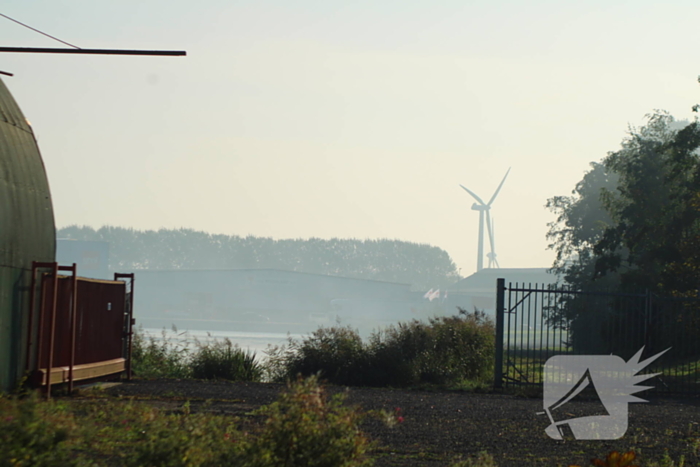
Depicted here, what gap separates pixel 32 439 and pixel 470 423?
7382 millimetres

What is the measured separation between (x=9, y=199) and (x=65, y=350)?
3129 mm

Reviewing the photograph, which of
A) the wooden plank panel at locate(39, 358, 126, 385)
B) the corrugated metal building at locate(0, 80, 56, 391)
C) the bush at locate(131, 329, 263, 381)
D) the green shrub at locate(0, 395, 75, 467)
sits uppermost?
the corrugated metal building at locate(0, 80, 56, 391)

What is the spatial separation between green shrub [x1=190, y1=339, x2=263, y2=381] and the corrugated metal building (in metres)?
6.25

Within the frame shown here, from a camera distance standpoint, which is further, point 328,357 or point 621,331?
point 621,331

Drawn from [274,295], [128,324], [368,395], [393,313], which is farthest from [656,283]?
[274,295]

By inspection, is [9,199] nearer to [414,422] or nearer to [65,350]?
[65,350]

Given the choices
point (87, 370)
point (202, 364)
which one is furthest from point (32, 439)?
point (202, 364)

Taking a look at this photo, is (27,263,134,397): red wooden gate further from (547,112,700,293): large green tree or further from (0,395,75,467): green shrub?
(547,112,700,293): large green tree

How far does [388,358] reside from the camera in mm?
19078

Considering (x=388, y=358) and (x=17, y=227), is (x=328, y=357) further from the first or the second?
(x=17, y=227)

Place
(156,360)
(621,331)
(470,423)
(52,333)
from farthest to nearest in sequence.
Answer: (621,331) < (156,360) < (52,333) < (470,423)

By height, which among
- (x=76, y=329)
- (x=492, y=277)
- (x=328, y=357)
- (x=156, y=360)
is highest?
(x=492, y=277)

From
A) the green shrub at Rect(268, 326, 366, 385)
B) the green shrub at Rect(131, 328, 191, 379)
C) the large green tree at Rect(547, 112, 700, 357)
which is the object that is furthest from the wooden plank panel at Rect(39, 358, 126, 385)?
the large green tree at Rect(547, 112, 700, 357)

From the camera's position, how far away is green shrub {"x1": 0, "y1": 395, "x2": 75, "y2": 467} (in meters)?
5.18
